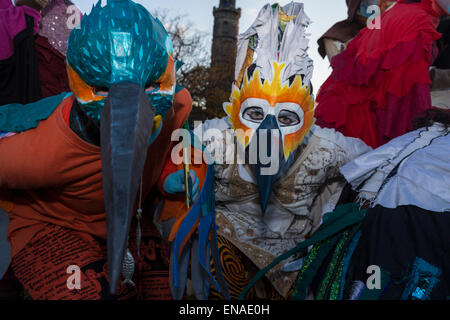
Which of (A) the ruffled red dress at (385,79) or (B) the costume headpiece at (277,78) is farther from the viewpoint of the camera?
(A) the ruffled red dress at (385,79)

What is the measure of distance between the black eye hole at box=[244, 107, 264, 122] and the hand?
0.69 m

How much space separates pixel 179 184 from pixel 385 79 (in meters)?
1.78

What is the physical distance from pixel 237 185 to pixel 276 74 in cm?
66

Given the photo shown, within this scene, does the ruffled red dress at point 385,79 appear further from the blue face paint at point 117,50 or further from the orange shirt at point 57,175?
the blue face paint at point 117,50

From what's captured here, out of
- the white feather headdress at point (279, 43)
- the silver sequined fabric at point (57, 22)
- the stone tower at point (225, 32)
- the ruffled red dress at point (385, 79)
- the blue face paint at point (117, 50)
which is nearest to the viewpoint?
the blue face paint at point (117, 50)

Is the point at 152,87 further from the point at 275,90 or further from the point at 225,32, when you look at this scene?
the point at 225,32

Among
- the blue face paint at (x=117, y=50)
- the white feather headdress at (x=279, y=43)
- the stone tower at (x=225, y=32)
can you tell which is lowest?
the blue face paint at (x=117, y=50)

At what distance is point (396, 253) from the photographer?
5.03ft

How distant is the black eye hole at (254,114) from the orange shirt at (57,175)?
0.66 m

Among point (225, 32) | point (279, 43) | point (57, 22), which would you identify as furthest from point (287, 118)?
point (225, 32)

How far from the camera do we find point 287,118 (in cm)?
236

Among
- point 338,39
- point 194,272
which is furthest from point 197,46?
point 194,272

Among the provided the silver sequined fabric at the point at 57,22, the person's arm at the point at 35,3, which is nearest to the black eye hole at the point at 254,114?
the silver sequined fabric at the point at 57,22

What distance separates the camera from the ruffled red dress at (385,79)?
8.84 ft
